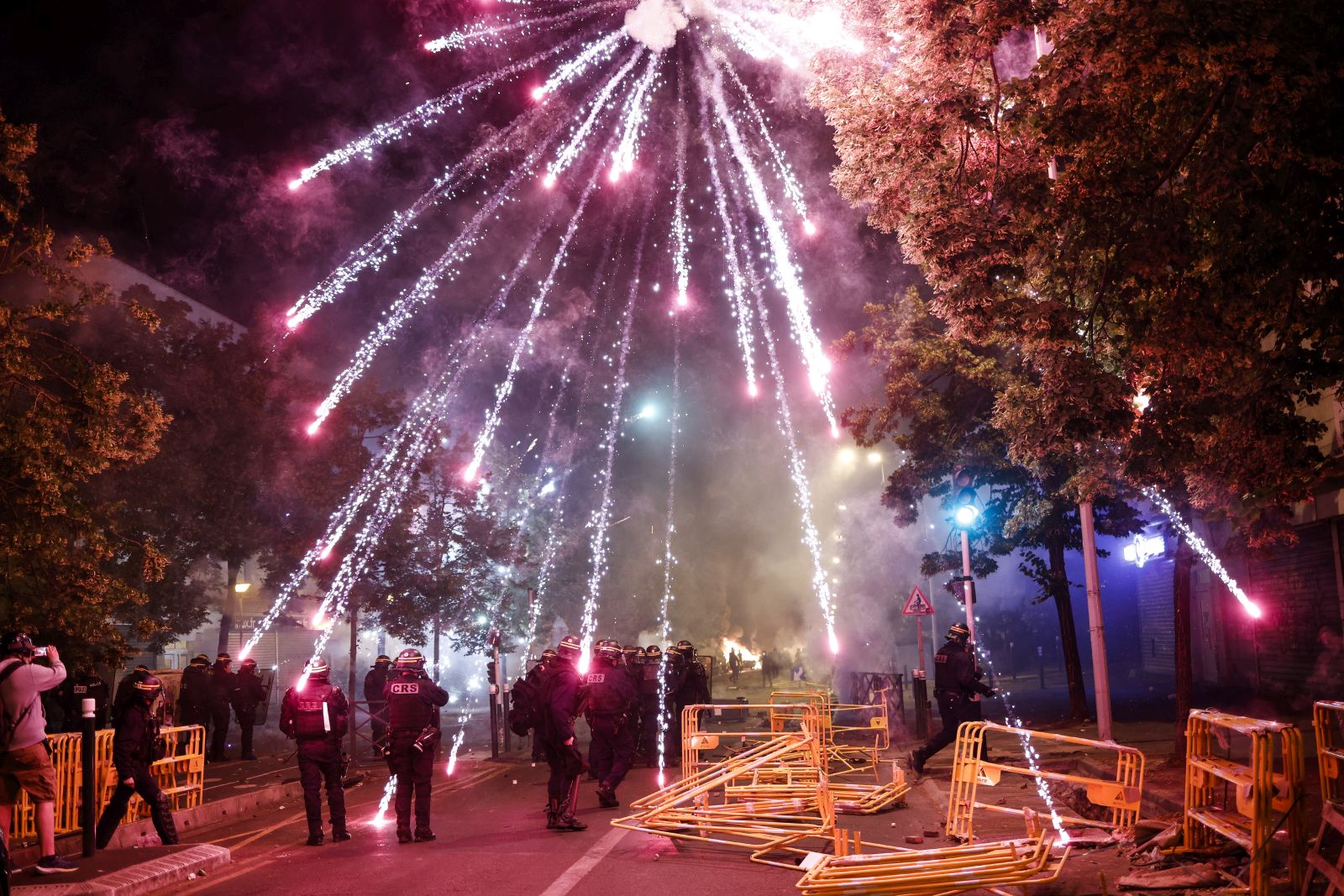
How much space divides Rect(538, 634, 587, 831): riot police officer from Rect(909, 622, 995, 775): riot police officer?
15.1ft

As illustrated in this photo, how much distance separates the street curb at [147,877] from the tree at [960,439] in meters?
14.2

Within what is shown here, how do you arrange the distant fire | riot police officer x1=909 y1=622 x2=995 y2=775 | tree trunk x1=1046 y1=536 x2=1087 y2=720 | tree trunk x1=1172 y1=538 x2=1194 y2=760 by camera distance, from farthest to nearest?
1. the distant fire
2. tree trunk x1=1046 y1=536 x2=1087 y2=720
3. tree trunk x1=1172 y1=538 x2=1194 y2=760
4. riot police officer x1=909 y1=622 x2=995 y2=775

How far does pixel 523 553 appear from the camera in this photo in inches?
1373

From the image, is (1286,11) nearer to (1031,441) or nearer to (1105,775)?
(1031,441)

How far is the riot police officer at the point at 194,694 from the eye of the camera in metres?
18.9

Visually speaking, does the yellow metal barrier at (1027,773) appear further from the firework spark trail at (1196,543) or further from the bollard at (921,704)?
the bollard at (921,704)

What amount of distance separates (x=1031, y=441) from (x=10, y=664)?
376 inches

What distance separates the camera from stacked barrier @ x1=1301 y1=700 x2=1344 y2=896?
522cm

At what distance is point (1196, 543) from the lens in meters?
14.5

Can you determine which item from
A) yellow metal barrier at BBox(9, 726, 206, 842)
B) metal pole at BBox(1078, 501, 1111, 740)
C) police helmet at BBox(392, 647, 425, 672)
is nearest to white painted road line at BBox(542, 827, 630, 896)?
police helmet at BBox(392, 647, 425, 672)

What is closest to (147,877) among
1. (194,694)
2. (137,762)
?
(137,762)

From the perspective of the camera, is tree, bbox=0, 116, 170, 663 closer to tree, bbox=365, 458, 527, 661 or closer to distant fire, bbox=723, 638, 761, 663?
tree, bbox=365, 458, 527, 661

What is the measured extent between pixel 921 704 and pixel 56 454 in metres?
14.3

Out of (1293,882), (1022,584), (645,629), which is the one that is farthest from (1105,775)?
(645,629)
